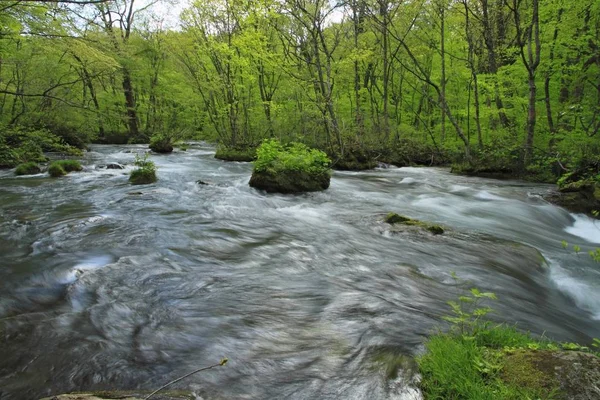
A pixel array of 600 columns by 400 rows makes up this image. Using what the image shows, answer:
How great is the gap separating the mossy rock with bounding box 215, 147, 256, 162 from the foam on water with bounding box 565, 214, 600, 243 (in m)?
13.6

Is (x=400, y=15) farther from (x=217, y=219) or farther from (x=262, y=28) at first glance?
(x=217, y=219)

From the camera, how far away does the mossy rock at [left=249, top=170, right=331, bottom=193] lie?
34.4 feet

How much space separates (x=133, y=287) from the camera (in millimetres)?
4164

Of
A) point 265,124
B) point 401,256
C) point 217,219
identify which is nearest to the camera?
point 401,256

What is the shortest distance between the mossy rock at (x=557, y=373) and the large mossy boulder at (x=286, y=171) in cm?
849

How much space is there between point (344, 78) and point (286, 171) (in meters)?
13.2

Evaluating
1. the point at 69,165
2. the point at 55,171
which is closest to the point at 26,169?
the point at 55,171

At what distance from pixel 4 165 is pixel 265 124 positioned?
11.6 m

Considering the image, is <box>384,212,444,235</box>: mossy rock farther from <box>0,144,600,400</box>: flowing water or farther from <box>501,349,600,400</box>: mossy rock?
<box>501,349,600,400</box>: mossy rock

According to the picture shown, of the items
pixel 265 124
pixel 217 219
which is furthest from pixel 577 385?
pixel 265 124

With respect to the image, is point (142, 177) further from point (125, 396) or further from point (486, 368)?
point (486, 368)

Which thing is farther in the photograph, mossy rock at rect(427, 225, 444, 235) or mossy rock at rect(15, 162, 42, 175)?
mossy rock at rect(15, 162, 42, 175)

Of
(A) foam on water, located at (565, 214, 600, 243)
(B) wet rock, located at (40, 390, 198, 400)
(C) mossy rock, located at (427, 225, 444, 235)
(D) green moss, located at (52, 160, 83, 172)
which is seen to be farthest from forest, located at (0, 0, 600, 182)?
(B) wet rock, located at (40, 390, 198, 400)

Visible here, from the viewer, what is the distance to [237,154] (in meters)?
18.6
